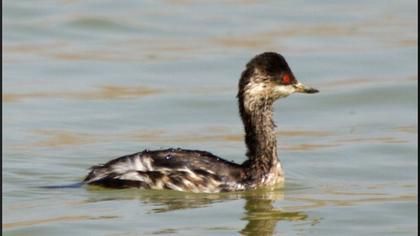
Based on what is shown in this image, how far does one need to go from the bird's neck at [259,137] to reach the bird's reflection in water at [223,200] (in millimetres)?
220

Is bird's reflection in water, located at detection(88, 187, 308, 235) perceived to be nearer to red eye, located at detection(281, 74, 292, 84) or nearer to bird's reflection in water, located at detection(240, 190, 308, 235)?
bird's reflection in water, located at detection(240, 190, 308, 235)

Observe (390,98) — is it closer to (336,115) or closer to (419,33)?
(336,115)

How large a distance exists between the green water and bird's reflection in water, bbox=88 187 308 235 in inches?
0.7

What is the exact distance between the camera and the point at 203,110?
1919 cm

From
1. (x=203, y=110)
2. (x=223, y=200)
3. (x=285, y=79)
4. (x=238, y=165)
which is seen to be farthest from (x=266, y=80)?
(x=203, y=110)

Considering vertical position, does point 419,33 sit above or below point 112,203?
above

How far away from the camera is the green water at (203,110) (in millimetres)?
14445

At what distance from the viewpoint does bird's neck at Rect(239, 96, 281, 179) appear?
1548 cm

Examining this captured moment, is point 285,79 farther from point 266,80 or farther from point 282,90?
point 266,80

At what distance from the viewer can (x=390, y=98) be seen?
19.8 metres

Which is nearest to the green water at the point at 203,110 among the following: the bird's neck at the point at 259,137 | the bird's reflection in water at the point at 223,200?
the bird's reflection in water at the point at 223,200

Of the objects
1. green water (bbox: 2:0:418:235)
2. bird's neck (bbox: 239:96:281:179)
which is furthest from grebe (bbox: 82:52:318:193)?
green water (bbox: 2:0:418:235)

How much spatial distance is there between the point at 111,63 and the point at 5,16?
3.49 m

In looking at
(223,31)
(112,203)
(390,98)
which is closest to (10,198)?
(112,203)
